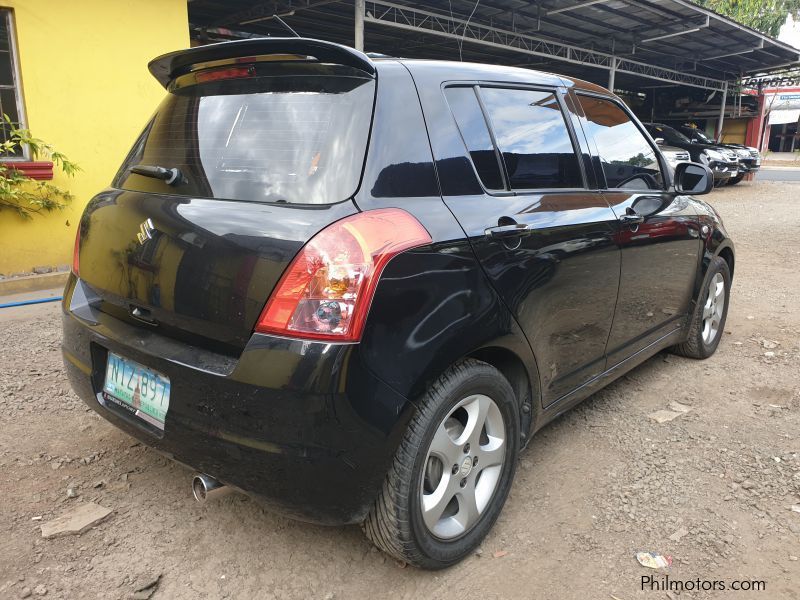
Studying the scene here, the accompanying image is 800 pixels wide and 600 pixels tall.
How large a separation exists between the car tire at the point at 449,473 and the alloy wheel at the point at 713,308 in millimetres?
2443

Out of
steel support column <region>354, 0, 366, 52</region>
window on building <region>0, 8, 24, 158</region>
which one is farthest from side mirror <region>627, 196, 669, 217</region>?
steel support column <region>354, 0, 366, 52</region>

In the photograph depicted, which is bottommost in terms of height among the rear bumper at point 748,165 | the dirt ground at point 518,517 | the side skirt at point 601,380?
the dirt ground at point 518,517

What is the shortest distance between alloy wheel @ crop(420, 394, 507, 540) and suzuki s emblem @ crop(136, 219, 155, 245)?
1.17m

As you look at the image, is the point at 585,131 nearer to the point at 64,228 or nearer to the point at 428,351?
the point at 428,351

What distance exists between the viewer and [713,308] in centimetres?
431

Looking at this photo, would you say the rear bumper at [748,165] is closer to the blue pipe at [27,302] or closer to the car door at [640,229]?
the car door at [640,229]

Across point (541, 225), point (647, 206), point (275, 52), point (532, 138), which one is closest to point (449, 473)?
point (541, 225)

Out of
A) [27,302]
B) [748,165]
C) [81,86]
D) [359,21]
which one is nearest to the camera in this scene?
[27,302]

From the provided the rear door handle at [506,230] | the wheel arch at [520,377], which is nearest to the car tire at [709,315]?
the wheel arch at [520,377]

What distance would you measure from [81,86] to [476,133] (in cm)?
553

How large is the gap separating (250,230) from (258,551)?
1.21 metres

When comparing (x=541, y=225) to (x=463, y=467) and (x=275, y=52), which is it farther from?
(x=275, y=52)

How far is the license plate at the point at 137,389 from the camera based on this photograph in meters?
2.04

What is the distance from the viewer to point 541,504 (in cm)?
264
